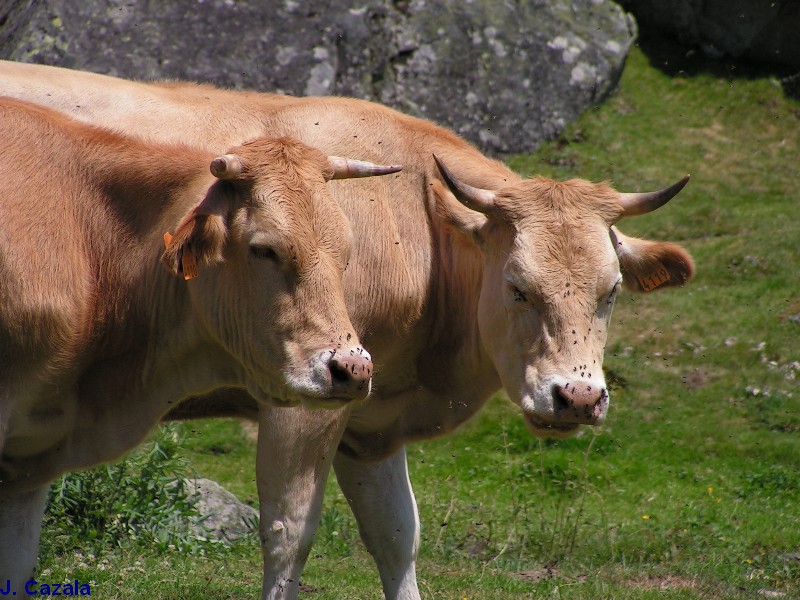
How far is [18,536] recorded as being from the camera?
6648 millimetres

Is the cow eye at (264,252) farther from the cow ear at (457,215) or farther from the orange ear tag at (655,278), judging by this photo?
the orange ear tag at (655,278)

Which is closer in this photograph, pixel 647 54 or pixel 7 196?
pixel 7 196

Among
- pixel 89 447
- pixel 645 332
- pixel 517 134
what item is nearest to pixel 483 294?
pixel 89 447

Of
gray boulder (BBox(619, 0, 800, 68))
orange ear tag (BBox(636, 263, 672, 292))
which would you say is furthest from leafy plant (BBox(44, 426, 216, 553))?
gray boulder (BBox(619, 0, 800, 68))

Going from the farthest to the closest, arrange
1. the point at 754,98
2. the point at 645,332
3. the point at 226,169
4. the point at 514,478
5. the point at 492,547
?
the point at 754,98 → the point at 645,332 → the point at 514,478 → the point at 492,547 → the point at 226,169

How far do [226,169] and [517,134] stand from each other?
1150cm

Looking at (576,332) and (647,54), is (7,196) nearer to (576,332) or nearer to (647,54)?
(576,332)

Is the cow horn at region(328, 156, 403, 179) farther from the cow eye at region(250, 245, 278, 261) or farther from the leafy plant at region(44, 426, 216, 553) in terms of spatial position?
the leafy plant at region(44, 426, 216, 553)

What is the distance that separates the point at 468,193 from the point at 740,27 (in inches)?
505

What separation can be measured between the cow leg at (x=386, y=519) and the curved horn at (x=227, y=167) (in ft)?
8.68

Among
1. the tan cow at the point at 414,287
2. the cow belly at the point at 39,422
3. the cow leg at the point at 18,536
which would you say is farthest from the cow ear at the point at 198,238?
the cow leg at the point at 18,536

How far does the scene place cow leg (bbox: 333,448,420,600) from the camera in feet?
25.3

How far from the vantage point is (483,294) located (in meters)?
7.20

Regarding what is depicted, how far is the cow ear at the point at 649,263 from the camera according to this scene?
7535 millimetres
